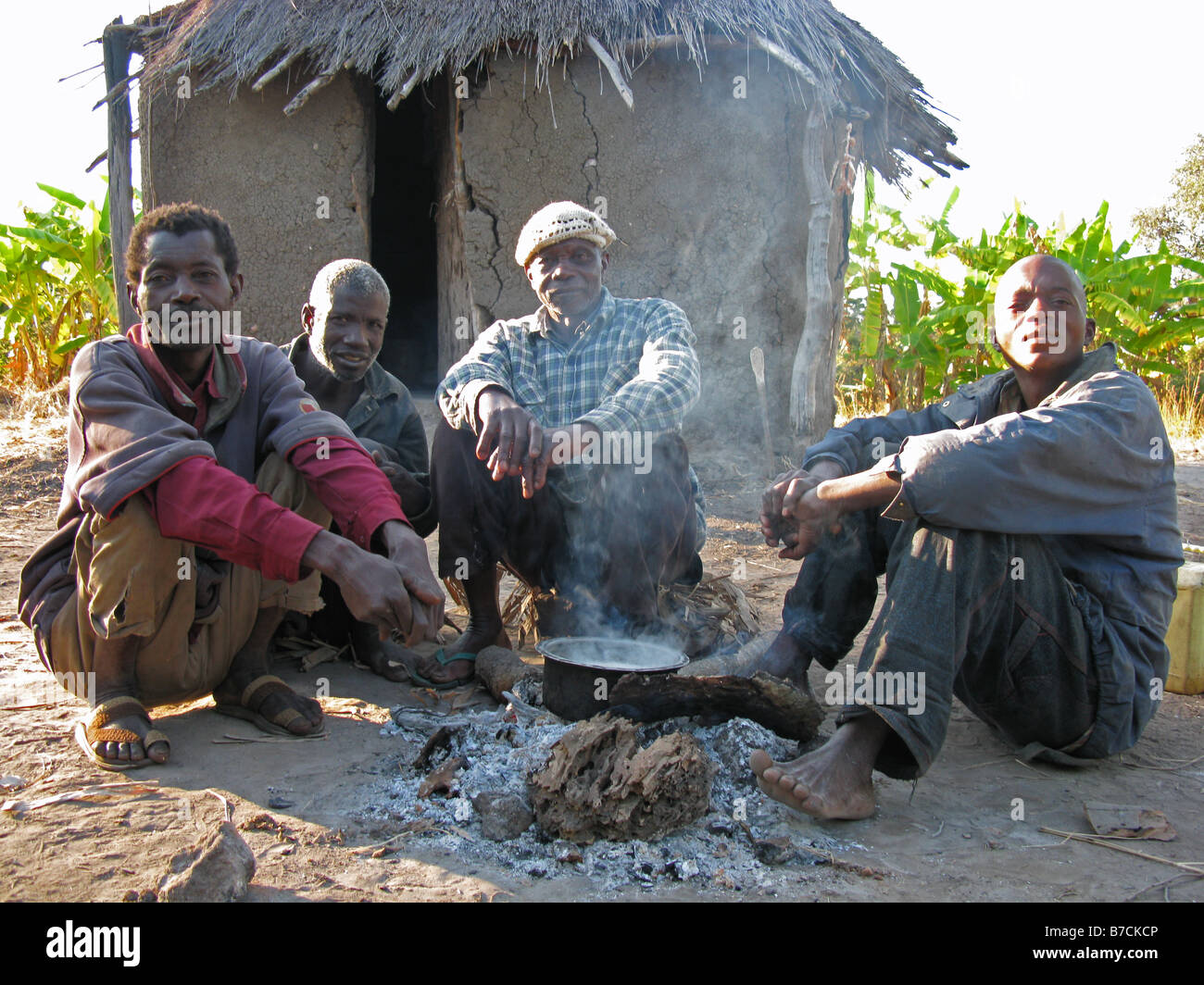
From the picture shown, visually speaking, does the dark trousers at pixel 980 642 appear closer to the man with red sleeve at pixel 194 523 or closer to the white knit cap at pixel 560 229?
the man with red sleeve at pixel 194 523

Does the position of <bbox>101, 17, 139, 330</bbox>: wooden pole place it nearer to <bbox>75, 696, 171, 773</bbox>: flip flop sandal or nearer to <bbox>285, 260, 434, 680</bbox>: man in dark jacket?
<bbox>285, 260, 434, 680</bbox>: man in dark jacket

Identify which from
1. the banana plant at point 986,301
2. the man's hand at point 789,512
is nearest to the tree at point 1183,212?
the banana plant at point 986,301

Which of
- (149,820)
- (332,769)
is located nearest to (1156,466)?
(332,769)

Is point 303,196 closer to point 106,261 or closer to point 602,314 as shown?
point 602,314

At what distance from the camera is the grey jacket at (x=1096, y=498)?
1.95 meters

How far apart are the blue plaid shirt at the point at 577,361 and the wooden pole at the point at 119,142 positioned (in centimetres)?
348

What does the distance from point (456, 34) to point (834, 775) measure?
4.85 m

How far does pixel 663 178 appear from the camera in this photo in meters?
5.57

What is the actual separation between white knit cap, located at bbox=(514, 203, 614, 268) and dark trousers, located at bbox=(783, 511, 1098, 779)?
1.44 m

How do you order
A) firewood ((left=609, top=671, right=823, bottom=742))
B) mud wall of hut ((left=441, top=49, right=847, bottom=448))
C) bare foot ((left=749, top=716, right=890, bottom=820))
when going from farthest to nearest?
mud wall of hut ((left=441, top=49, right=847, bottom=448)), firewood ((left=609, top=671, right=823, bottom=742)), bare foot ((left=749, top=716, right=890, bottom=820))

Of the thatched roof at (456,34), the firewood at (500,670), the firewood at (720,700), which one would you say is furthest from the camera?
the thatched roof at (456,34)

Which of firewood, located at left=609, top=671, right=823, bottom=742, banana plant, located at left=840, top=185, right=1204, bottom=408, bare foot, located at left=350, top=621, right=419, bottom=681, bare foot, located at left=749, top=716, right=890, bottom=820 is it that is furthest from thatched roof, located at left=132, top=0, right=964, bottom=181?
bare foot, located at left=749, top=716, right=890, bottom=820

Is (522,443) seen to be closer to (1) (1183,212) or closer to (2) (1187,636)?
(2) (1187,636)

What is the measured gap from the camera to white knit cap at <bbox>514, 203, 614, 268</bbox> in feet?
9.98
